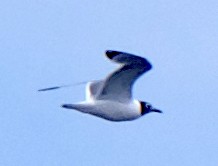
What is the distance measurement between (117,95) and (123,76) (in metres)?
0.57

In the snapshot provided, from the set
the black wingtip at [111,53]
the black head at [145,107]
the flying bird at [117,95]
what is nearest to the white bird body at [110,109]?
the flying bird at [117,95]

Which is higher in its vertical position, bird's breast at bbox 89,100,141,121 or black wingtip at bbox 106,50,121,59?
black wingtip at bbox 106,50,121,59

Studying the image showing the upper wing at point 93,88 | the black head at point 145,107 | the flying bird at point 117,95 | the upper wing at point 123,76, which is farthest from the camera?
the black head at point 145,107

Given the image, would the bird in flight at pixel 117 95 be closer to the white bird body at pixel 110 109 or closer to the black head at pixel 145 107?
the white bird body at pixel 110 109

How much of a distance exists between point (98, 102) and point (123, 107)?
50cm

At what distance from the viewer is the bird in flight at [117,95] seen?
20.7m

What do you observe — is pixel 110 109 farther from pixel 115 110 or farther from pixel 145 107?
pixel 145 107

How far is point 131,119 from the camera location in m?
21.8

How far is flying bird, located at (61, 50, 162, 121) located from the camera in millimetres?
20734

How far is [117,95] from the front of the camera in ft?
70.9

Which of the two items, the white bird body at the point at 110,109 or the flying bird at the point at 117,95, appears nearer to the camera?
the flying bird at the point at 117,95

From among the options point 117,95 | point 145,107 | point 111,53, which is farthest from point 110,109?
point 111,53

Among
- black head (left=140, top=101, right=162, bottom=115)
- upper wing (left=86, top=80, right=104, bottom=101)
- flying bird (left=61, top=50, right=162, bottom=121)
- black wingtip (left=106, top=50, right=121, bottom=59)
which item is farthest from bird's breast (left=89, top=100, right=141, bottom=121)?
black wingtip (left=106, top=50, right=121, bottom=59)

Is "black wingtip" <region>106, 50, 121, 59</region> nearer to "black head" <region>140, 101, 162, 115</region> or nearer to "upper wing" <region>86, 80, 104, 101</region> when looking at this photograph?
"upper wing" <region>86, 80, 104, 101</region>
